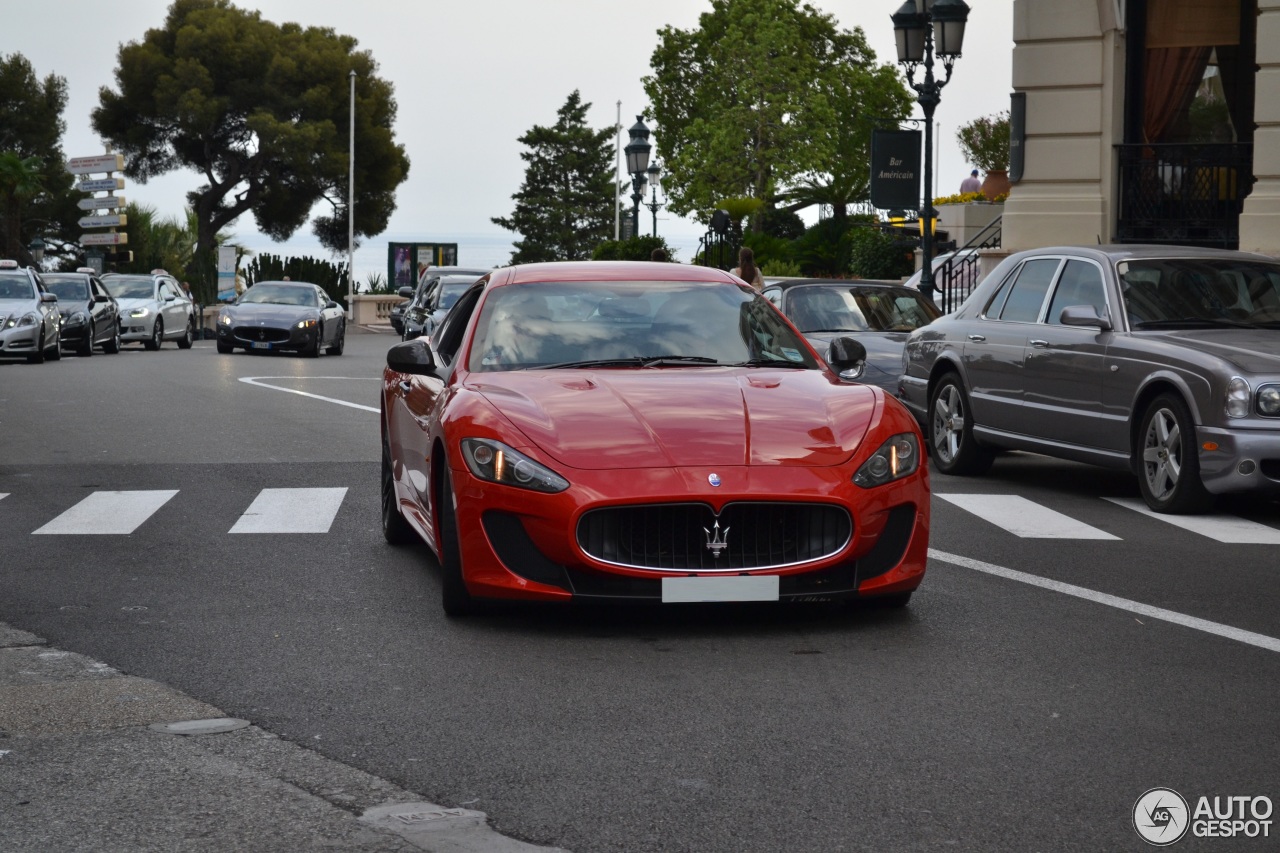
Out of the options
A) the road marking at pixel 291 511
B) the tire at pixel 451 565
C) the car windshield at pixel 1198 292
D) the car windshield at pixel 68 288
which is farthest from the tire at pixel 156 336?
the tire at pixel 451 565

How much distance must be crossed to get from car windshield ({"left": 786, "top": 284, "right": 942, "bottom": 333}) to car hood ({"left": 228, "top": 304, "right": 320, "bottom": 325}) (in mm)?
18144

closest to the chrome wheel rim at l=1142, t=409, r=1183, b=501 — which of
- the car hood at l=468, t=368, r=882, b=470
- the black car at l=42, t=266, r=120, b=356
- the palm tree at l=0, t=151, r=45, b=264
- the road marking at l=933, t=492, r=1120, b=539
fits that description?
the road marking at l=933, t=492, r=1120, b=539

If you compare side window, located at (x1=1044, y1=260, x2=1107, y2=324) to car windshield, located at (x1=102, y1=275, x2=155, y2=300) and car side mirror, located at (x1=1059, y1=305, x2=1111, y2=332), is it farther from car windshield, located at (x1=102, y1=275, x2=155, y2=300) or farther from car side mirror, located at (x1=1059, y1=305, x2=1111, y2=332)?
Result: car windshield, located at (x1=102, y1=275, x2=155, y2=300)

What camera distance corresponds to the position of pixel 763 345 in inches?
323

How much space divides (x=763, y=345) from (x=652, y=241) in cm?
3708

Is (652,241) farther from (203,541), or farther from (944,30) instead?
(203,541)

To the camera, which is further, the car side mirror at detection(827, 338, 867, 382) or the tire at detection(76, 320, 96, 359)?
the tire at detection(76, 320, 96, 359)

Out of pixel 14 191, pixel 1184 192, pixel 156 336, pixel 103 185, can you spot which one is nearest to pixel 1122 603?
pixel 1184 192

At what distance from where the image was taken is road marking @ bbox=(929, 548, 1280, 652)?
7051 millimetres

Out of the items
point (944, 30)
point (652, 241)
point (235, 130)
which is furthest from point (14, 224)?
point (944, 30)

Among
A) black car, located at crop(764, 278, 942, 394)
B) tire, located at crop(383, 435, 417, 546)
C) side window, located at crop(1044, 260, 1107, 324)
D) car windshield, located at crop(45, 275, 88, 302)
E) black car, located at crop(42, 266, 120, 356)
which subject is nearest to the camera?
tire, located at crop(383, 435, 417, 546)

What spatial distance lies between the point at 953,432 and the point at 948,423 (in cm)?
9

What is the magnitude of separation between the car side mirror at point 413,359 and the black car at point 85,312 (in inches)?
1059

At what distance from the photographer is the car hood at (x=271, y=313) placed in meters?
34.2
